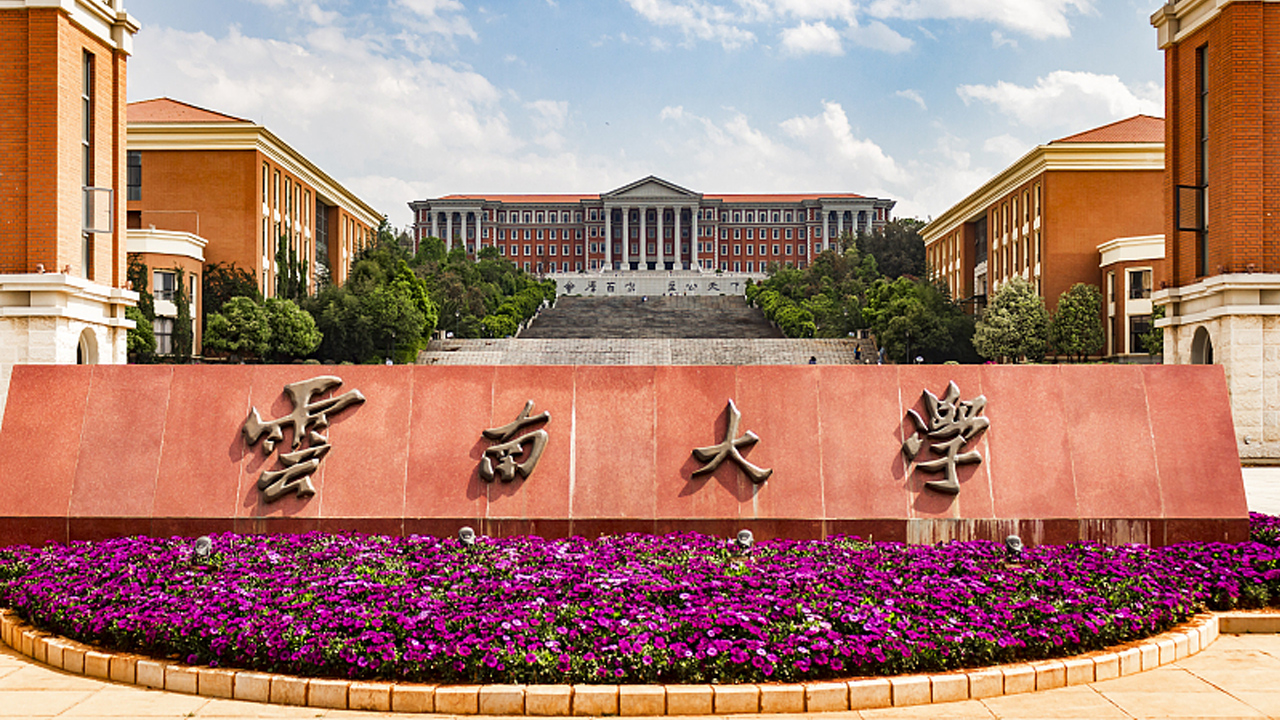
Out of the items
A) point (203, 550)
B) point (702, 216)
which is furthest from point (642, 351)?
point (702, 216)

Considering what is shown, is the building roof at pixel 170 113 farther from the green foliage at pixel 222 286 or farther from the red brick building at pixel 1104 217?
the red brick building at pixel 1104 217

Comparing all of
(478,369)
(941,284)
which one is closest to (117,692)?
(478,369)

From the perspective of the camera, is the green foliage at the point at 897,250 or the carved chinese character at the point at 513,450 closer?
the carved chinese character at the point at 513,450

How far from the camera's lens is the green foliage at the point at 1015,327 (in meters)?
38.7

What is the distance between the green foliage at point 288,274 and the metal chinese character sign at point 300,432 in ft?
118

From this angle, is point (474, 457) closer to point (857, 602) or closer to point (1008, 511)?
point (857, 602)

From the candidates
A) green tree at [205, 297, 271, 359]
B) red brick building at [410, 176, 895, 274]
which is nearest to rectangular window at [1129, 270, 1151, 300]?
green tree at [205, 297, 271, 359]

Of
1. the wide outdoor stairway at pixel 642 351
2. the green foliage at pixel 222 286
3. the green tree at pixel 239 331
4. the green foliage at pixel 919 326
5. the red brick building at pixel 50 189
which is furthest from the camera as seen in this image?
the wide outdoor stairway at pixel 642 351

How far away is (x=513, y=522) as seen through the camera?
8.37m

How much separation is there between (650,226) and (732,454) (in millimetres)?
103767

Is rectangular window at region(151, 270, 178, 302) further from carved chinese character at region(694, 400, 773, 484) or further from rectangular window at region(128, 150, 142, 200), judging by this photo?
carved chinese character at region(694, 400, 773, 484)

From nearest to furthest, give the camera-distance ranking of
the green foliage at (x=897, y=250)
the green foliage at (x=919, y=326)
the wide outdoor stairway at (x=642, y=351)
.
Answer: the green foliage at (x=919, y=326) → the wide outdoor stairway at (x=642, y=351) → the green foliage at (x=897, y=250)

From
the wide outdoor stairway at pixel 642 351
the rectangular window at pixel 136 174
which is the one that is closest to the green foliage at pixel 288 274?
the rectangular window at pixel 136 174

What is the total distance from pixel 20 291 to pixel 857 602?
2020cm
